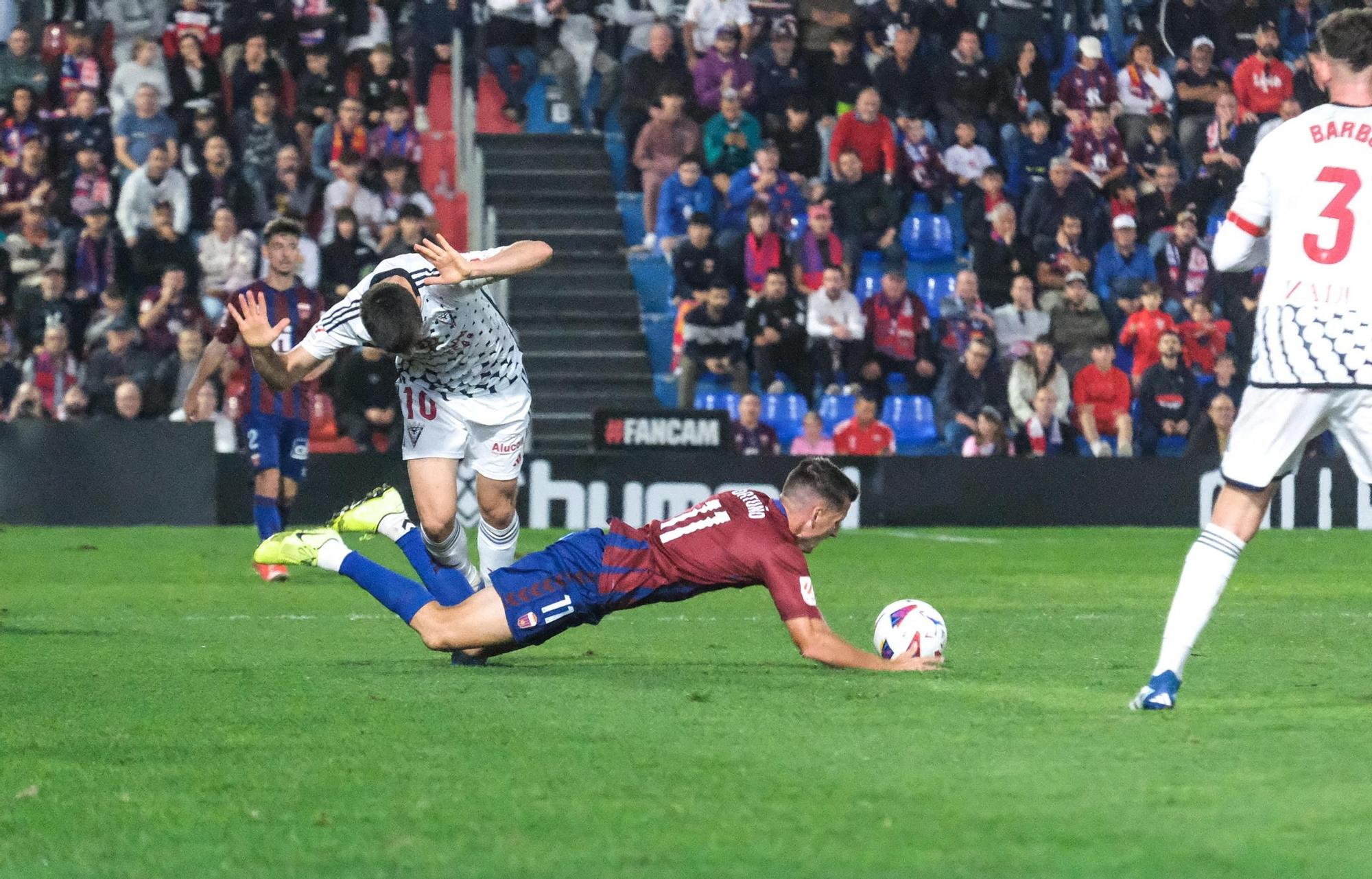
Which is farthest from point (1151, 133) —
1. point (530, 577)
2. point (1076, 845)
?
point (1076, 845)

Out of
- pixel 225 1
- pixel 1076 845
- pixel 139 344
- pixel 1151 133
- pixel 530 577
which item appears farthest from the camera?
pixel 1151 133

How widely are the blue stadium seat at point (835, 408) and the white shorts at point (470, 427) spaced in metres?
A: 10.4

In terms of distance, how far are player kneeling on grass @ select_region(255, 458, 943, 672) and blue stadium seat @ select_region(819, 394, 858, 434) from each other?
1202 cm

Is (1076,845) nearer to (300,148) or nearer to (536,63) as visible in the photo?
(300,148)

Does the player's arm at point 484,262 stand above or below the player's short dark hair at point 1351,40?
below

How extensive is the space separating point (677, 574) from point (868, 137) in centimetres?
1473

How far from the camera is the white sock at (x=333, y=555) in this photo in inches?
333

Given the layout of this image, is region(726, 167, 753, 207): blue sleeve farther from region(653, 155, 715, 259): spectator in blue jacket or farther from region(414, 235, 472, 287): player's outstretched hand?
region(414, 235, 472, 287): player's outstretched hand

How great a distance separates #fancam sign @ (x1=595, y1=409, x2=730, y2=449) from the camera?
18328 millimetres

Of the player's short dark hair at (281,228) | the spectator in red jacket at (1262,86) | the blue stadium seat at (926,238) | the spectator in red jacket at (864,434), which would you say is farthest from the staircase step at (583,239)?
the player's short dark hair at (281,228)

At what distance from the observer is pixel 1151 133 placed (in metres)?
23.3

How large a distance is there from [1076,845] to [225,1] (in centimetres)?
1882

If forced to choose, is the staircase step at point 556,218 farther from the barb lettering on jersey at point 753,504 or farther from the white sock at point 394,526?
the barb lettering on jersey at point 753,504

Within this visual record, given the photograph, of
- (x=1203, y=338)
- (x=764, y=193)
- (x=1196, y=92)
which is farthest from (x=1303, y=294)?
(x=1196, y=92)
